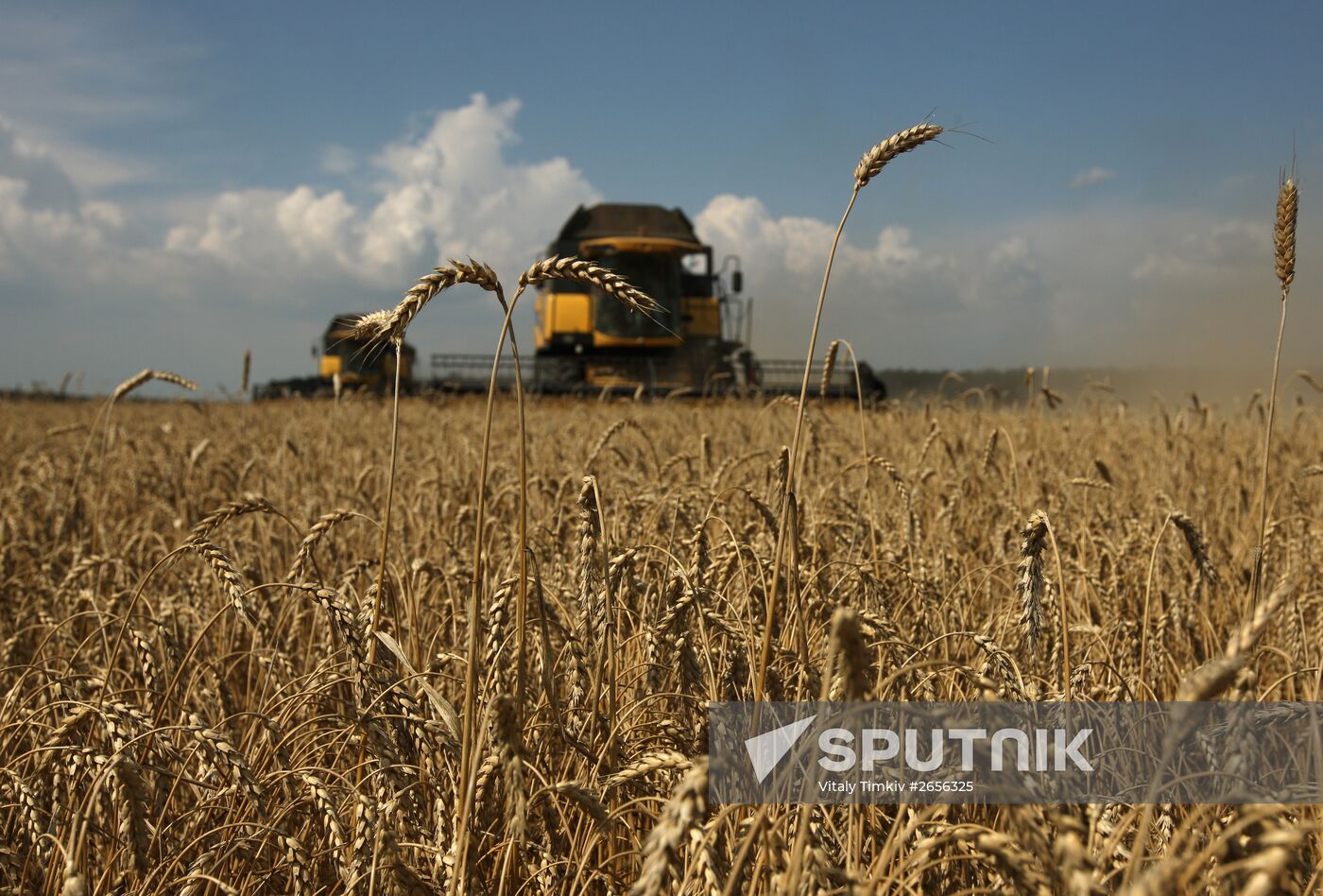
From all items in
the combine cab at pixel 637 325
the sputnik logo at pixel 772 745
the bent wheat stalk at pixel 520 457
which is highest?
the combine cab at pixel 637 325

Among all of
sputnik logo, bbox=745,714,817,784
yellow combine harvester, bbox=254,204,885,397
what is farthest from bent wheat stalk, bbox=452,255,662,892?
yellow combine harvester, bbox=254,204,885,397

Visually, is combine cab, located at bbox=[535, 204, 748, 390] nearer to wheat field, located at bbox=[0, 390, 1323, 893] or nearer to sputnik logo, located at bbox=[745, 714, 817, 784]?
wheat field, located at bbox=[0, 390, 1323, 893]

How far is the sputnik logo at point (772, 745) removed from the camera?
1.43 m

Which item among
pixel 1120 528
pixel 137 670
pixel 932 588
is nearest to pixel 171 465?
pixel 137 670

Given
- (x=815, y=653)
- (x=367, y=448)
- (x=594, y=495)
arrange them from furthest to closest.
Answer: (x=367, y=448)
(x=815, y=653)
(x=594, y=495)

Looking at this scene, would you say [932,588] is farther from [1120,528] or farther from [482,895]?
[1120,528]

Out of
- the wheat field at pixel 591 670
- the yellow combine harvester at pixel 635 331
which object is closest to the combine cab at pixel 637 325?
the yellow combine harvester at pixel 635 331

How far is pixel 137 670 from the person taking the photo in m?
2.38

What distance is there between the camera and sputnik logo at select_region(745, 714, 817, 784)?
1.43 m

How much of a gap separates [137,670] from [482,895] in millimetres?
1462

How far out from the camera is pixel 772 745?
1.53m

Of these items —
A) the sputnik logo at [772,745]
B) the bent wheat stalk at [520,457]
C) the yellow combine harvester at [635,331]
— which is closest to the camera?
the bent wheat stalk at [520,457]

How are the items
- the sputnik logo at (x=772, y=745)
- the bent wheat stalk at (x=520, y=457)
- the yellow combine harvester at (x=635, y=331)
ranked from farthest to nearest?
the yellow combine harvester at (x=635, y=331) → the sputnik logo at (x=772, y=745) → the bent wheat stalk at (x=520, y=457)

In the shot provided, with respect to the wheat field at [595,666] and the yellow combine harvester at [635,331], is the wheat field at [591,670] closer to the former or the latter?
the wheat field at [595,666]
